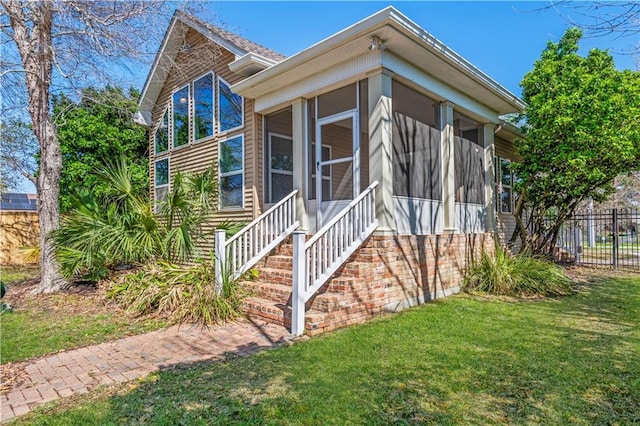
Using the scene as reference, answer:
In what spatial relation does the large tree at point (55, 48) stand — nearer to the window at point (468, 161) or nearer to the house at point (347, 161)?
the house at point (347, 161)

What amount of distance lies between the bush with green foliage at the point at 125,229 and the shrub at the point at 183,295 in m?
0.66

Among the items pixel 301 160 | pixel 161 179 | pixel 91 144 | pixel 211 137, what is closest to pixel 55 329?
pixel 301 160

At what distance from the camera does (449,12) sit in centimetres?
725

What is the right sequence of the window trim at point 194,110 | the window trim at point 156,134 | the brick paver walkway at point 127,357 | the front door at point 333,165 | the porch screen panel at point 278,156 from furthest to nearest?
the window trim at point 156,134
the window trim at point 194,110
the porch screen panel at point 278,156
the front door at point 333,165
the brick paver walkway at point 127,357

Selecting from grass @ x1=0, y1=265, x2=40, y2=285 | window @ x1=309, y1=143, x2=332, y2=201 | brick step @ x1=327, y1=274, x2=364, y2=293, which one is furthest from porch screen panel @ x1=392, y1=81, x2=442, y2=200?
grass @ x1=0, y1=265, x2=40, y2=285

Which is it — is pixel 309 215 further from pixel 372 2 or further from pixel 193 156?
pixel 193 156

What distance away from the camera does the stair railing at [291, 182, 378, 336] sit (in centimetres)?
492

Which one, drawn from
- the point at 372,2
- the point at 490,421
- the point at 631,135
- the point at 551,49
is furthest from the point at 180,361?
the point at 551,49

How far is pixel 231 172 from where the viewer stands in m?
9.39

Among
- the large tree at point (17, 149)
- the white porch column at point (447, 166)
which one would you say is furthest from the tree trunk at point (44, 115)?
the white porch column at point (447, 166)

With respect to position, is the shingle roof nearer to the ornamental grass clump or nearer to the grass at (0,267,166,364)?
the grass at (0,267,166,364)

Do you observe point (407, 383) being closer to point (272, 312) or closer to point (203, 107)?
point (272, 312)

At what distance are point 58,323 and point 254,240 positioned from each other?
130 inches

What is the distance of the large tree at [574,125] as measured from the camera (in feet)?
27.1
